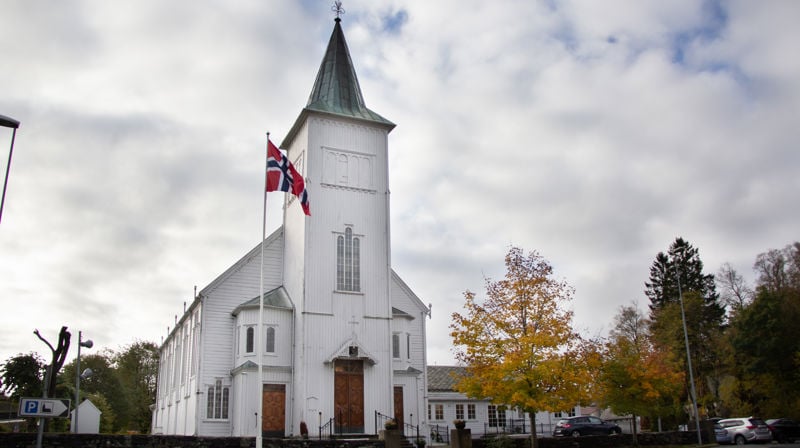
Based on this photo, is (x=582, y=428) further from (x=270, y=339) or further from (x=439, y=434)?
(x=270, y=339)

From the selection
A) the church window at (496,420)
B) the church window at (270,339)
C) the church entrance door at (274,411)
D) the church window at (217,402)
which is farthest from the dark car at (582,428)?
the church window at (217,402)

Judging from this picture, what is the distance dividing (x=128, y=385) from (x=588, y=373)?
68.6 meters

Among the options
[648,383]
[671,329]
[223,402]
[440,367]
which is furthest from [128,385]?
[648,383]

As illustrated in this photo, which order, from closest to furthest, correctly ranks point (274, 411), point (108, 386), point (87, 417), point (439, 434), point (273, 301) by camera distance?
point (87, 417) → point (274, 411) → point (273, 301) → point (439, 434) → point (108, 386)

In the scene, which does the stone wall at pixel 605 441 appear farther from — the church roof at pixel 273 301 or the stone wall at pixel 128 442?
the church roof at pixel 273 301

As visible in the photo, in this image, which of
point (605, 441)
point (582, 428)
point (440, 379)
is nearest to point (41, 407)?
point (605, 441)

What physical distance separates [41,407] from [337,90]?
84.7ft

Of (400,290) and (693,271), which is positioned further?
(693,271)

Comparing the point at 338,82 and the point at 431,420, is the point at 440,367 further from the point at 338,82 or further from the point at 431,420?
the point at 338,82

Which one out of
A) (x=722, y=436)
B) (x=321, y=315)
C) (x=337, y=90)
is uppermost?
(x=337, y=90)

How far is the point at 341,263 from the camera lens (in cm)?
3572

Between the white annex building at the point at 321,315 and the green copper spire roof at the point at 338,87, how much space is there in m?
0.09

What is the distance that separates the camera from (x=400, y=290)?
134 feet

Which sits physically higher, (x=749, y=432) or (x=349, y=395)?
(x=349, y=395)
